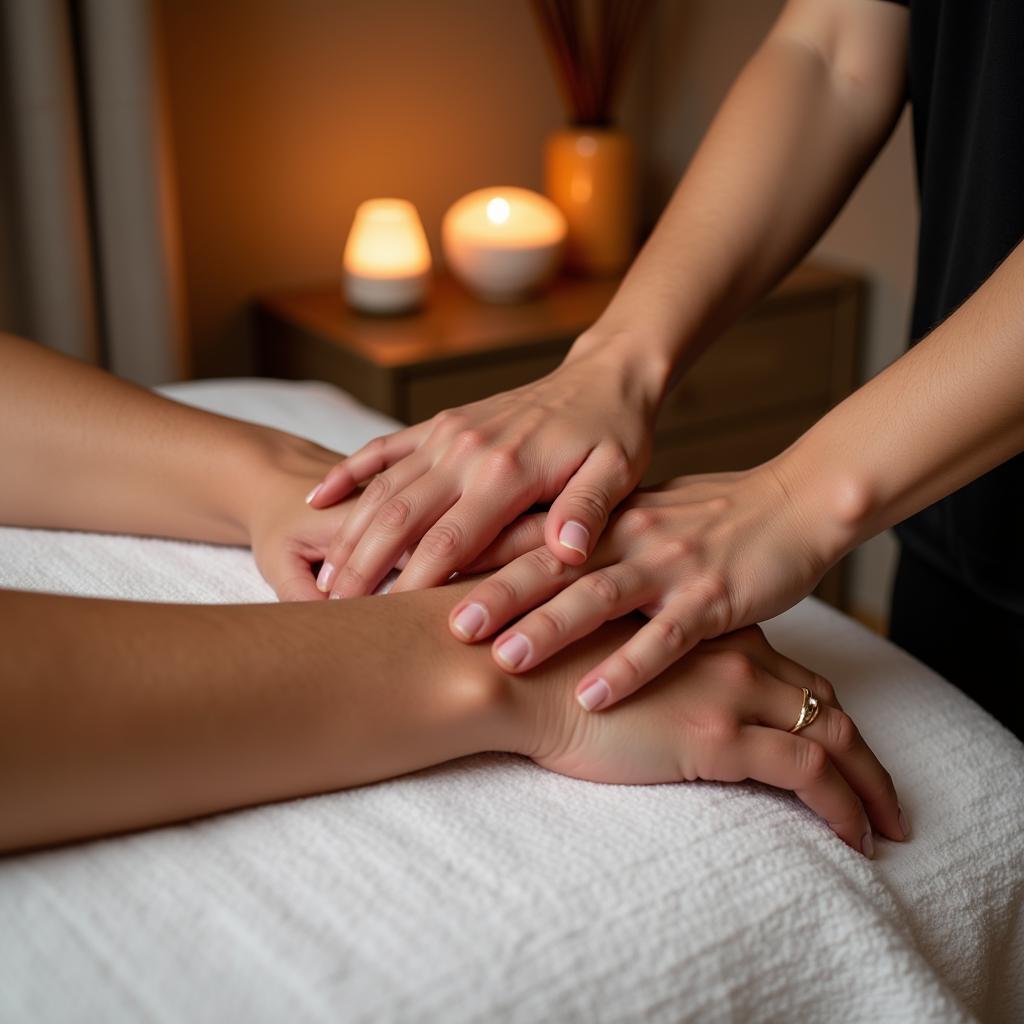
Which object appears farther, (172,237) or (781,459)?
(172,237)

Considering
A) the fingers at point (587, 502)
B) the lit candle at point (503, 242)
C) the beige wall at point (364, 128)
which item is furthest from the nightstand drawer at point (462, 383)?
the fingers at point (587, 502)

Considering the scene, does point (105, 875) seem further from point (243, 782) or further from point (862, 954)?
point (862, 954)

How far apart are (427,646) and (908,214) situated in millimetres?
2014

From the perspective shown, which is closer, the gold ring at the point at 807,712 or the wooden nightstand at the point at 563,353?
the gold ring at the point at 807,712

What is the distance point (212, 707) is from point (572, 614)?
0.78 feet

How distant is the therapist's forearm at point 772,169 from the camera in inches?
44.3

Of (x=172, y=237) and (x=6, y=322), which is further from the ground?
(x=172, y=237)

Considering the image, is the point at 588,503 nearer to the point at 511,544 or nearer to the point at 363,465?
the point at 511,544

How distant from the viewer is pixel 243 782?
0.69 meters

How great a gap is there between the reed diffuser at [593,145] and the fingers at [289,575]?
170cm

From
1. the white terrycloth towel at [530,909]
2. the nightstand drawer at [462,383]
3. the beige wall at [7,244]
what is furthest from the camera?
the nightstand drawer at [462,383]

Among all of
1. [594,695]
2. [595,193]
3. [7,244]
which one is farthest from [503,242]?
[594,695]

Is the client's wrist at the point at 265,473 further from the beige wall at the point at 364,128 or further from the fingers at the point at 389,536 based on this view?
the beige wall at the point at 364,128

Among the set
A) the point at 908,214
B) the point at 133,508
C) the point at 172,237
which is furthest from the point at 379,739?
the point at 908,214
